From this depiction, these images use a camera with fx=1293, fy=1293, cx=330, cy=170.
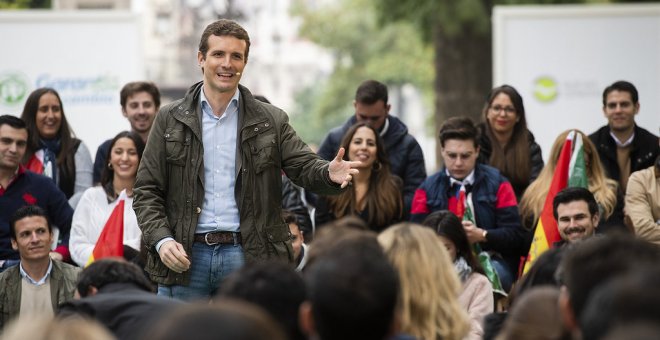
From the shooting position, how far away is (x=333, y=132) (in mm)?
10867

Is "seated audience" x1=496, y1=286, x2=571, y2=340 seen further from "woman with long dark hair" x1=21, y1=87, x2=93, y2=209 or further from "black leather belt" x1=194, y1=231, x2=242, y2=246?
"woman with long dark hair" x1=21, y1=87, x2=93, y2=209

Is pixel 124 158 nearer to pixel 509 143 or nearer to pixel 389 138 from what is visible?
pixel 389 138

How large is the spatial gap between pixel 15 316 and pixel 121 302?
3300 millimetres

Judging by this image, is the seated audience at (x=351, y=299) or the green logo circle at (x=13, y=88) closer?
the seated audience at (x=351, y=299)

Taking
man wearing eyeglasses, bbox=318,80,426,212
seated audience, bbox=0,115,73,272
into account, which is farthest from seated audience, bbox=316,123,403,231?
seated audience, bbox=0,115,73,272

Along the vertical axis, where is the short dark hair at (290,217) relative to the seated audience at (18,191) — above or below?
below

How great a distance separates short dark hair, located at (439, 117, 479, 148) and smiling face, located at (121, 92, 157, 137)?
242 centimetres

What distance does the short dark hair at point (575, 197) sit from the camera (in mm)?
8711

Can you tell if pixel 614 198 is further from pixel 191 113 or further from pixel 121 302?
pixel 121 302

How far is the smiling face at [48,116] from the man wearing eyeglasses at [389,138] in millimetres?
2206

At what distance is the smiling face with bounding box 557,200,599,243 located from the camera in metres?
8.62

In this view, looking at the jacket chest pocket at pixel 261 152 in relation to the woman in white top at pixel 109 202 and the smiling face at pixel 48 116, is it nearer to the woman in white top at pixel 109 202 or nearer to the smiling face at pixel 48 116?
the woman in white top at pixel 109 202

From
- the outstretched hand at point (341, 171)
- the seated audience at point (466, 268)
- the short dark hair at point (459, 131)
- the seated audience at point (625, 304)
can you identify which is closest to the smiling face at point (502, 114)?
the short dark hair at point (459, 131)

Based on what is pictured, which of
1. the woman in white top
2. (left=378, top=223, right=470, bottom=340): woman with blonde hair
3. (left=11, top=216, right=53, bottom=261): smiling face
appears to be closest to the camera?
(left=378, top=223, right=470, bottom=340): woman with blonde hair
